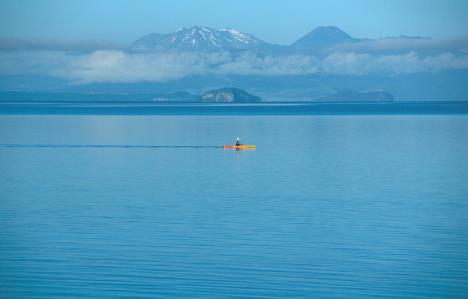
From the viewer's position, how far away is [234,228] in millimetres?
30906

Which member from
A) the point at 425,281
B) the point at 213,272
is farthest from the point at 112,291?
the point at 425,281

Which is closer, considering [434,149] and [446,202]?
[446,202]

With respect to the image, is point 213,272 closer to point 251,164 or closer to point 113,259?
point 113,259

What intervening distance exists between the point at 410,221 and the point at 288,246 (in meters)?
7.46

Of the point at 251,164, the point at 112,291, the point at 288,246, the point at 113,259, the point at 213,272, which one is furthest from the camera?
the point at 251,164

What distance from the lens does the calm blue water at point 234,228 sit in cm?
2292

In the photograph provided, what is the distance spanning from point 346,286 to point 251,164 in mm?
36626

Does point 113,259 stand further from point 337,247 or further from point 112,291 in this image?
point 337,247

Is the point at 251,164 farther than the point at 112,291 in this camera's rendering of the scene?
Yes

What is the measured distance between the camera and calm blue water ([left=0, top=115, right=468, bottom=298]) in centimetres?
2292

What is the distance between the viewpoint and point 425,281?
23344mm

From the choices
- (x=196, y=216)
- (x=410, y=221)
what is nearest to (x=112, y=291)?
(x=196, y=216)

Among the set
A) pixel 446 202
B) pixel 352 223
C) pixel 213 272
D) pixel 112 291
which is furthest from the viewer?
pixel 446 202

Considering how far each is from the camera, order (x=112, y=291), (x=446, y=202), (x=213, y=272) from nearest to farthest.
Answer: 1. (x=112, y=291)
2. (x=213, y=272)
3. (x=446, y=202)
